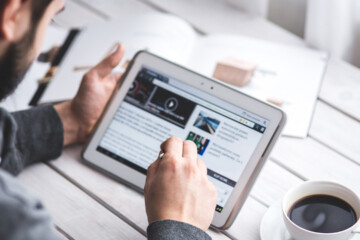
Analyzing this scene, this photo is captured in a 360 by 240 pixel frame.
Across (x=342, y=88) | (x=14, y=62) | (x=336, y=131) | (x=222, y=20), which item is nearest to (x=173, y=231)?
(x=14, y=62)

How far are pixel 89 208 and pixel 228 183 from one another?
0.22 metres

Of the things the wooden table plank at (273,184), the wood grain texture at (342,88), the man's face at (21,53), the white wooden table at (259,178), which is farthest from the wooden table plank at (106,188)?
the wood grain texture at (342,88)

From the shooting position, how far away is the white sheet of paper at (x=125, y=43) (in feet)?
3.58

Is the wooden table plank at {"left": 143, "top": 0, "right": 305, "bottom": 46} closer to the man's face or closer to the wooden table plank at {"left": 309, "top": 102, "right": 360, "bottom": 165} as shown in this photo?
the wooden table plank at {"left": 309, "top": 102, "right": 360, "bottom": 165}

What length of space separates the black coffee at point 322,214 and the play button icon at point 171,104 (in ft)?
0.85

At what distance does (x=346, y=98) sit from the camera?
106 centimetres

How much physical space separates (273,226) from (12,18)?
476 millimetres

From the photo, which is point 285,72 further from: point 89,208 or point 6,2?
point 6,2

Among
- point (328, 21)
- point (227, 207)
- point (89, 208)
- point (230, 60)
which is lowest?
point (89, 208)

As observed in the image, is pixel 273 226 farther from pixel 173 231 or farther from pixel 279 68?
pixel 279 68

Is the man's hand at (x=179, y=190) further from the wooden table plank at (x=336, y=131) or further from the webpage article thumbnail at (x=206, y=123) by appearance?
the wooden table plank at (x=336, y=131)

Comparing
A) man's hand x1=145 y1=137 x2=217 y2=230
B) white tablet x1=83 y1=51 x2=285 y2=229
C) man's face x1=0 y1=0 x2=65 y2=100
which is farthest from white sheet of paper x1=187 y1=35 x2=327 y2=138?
man's face x1=0 y1=0 x2=65 y2=100

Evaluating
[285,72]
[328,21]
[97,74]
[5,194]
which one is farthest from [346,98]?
[5,194]

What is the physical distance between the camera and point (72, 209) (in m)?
0.86
